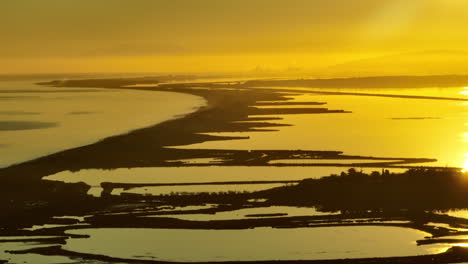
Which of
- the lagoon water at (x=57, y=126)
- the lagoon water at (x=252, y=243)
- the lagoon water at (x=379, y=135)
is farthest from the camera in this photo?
the lagoon water at (x=57, y=126)

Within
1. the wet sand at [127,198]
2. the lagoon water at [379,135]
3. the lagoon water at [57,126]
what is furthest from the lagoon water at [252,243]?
the lagoon water at [57,126]

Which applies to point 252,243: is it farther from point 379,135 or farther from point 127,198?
point 379,135

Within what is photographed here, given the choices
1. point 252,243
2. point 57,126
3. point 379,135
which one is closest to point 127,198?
point 252,243

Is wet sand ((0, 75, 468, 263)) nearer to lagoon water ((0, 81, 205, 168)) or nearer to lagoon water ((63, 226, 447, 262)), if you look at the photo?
lagoon water ((63, 226, 447, 262))

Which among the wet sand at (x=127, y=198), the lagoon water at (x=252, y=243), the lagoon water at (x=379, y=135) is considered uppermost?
the lagoon water at (x=379, y=135)

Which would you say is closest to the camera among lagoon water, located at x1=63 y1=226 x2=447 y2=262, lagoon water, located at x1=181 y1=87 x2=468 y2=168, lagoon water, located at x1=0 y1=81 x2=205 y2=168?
lagoon water, located at x1=63 y1=226 x2=447 y2=262

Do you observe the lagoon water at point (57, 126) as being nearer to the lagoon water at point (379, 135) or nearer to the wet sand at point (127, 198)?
the wet sand at point (127, 198)

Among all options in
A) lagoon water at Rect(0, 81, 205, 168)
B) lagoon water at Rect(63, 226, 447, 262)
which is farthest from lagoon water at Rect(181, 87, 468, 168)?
lagoon water at Rect(63, 226, 447, 262)

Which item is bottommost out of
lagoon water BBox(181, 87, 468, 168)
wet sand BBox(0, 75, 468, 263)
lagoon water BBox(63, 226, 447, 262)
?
lagoon water BBox(63, 226, 447, 262)

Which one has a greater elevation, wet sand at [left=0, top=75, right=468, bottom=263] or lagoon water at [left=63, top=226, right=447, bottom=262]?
wet sand at [left=0, top=75, right=468, bottom=263]

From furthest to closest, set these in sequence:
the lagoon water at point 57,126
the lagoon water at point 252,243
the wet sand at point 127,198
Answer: the lagoon water at point 57,126 → the wet sand at point 127,198 → the lagoon water at point 252,243

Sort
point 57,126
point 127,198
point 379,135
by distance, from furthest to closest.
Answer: point 57,126
point 379,135
point 127,198

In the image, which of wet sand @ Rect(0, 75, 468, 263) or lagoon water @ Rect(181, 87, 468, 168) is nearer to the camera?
wet sand @ Rect(0, 75, 468, 263)

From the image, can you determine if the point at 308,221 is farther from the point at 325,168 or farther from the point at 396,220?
the point at 325,168
